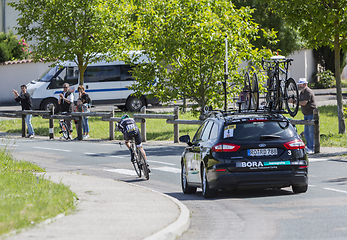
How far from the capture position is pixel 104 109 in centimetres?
3575

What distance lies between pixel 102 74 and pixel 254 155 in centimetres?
2396

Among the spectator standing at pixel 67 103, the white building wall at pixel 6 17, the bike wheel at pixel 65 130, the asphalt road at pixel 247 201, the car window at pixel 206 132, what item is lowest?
the asphalt road at pixel 247 201

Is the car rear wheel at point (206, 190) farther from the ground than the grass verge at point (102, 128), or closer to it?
closer to it

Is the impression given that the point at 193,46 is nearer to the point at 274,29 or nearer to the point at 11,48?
the point at 274,29

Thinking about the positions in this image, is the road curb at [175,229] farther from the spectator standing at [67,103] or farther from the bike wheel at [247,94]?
the spectator standing at [67,103]

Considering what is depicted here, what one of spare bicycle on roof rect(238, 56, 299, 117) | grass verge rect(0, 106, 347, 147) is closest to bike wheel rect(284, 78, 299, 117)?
spare bicycle on roof rect(238, 56, 299, 117)

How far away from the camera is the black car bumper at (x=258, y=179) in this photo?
9.58m

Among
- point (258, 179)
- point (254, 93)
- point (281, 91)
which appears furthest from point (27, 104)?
point (258, 179)

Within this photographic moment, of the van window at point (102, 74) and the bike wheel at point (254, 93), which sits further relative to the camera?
the van window at point (102, 74)

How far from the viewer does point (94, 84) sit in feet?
107

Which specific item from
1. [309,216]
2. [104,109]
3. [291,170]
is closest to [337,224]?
[309,216]

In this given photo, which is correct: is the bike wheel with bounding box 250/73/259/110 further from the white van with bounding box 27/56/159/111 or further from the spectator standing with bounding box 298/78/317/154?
the white van with bounding box 27/56/159/111

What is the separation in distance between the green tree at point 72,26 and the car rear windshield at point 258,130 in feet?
65.5

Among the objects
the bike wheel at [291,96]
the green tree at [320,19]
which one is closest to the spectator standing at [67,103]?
the green tree at [320,19]
